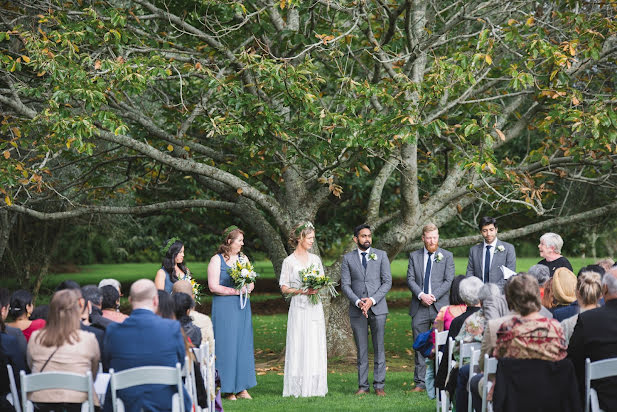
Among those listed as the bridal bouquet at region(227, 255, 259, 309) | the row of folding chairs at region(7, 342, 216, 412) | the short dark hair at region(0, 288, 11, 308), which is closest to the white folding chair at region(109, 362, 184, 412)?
the row of folding chairs at region(7, 342, 216, 412)

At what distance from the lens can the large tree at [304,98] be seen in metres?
10.6

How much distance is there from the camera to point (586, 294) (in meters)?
6.40

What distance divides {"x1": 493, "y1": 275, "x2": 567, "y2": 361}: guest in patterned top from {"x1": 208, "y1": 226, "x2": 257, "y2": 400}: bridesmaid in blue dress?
15.8 ft

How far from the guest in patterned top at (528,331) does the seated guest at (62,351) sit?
323cm

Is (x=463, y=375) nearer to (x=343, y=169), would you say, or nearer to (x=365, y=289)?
(x=365, y=289)

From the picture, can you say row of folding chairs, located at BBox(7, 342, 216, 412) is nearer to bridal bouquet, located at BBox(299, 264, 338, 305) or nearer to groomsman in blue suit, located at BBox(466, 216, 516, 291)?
bridal bouquet, located at BBox(299, 264, 338, 305)

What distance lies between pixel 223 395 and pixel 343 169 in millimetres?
3811

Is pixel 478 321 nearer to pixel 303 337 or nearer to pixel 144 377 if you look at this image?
pixel 144 377

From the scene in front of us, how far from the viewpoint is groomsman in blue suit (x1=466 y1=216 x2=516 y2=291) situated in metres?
10.2

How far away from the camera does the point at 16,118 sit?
1203 cm

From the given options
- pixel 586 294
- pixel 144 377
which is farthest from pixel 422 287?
pixel 144 377

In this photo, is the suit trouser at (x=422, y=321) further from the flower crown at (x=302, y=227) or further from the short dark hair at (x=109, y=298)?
the short dark hair at (x=109, y=298)

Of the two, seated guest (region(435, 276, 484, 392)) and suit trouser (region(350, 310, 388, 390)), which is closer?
seated guest (region(435, 276, 484, 392))

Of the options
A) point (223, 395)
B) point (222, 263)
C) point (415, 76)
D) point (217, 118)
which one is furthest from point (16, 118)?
point (415, 76)
